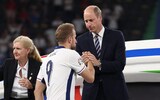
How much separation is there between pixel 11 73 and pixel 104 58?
80 centimetres

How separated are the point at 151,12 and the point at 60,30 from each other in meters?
8.11

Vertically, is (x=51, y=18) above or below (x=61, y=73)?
below

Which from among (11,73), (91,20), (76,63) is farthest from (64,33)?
(11,73)

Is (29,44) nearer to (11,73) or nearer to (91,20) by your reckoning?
(11,73)

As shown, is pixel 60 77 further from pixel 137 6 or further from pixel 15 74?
pixel 137 6

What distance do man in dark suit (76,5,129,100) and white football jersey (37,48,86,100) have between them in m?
0.42

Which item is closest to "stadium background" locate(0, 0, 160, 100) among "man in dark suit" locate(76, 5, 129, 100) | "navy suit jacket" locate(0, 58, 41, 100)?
"navy suit jacket" locate(0, 58, 41, 100)

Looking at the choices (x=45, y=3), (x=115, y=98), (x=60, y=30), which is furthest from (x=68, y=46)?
(x=45, y=3)

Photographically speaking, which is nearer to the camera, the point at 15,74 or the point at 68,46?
the point at 68,46

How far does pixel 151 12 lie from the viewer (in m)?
12.0

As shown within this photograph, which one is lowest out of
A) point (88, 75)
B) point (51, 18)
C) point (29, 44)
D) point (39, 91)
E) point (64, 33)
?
point (51, 18)

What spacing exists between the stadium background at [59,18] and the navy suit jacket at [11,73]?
249 inches

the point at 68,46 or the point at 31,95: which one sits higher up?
the point at 68,46

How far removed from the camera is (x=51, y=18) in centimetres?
1217
